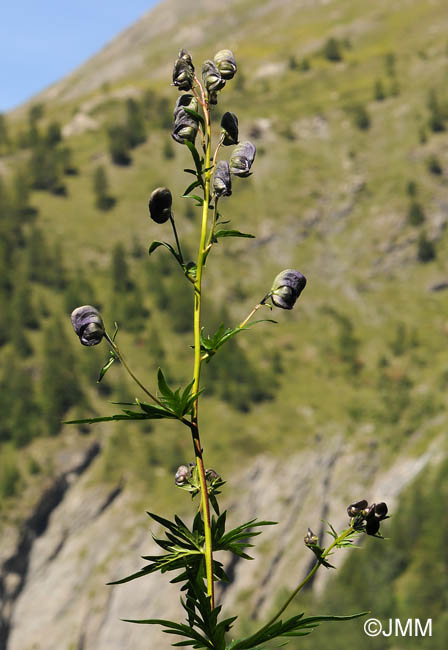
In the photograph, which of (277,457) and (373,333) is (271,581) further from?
(373,333)

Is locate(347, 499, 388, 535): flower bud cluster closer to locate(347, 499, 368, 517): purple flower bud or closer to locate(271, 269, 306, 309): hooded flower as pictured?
locate(347, 499, 368, 517): purple flower bud

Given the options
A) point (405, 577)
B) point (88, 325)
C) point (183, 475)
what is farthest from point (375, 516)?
point (405, 577)

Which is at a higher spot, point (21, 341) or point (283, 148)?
point (283, 148)

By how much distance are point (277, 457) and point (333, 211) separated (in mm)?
35402

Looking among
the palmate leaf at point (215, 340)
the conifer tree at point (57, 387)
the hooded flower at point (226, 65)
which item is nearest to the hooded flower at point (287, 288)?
the palmate leaf at point (215, 340)

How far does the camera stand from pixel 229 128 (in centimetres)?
292

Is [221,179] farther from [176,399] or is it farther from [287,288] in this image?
[176,399]

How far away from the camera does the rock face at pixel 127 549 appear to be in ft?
149

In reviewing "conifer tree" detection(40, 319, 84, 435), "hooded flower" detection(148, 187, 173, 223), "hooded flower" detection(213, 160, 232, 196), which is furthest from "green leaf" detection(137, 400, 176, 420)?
"conifer tree" detection(40, 319, 84, 435)

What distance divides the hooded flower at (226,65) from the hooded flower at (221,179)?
0.42 m

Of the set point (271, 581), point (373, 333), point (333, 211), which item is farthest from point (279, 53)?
point (271, 581)

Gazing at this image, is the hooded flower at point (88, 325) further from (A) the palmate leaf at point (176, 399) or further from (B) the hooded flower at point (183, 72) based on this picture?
(B) the hooded flower at point (183, 72)

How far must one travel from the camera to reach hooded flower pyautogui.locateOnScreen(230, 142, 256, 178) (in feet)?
9.45

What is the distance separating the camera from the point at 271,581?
4878 centimetres
